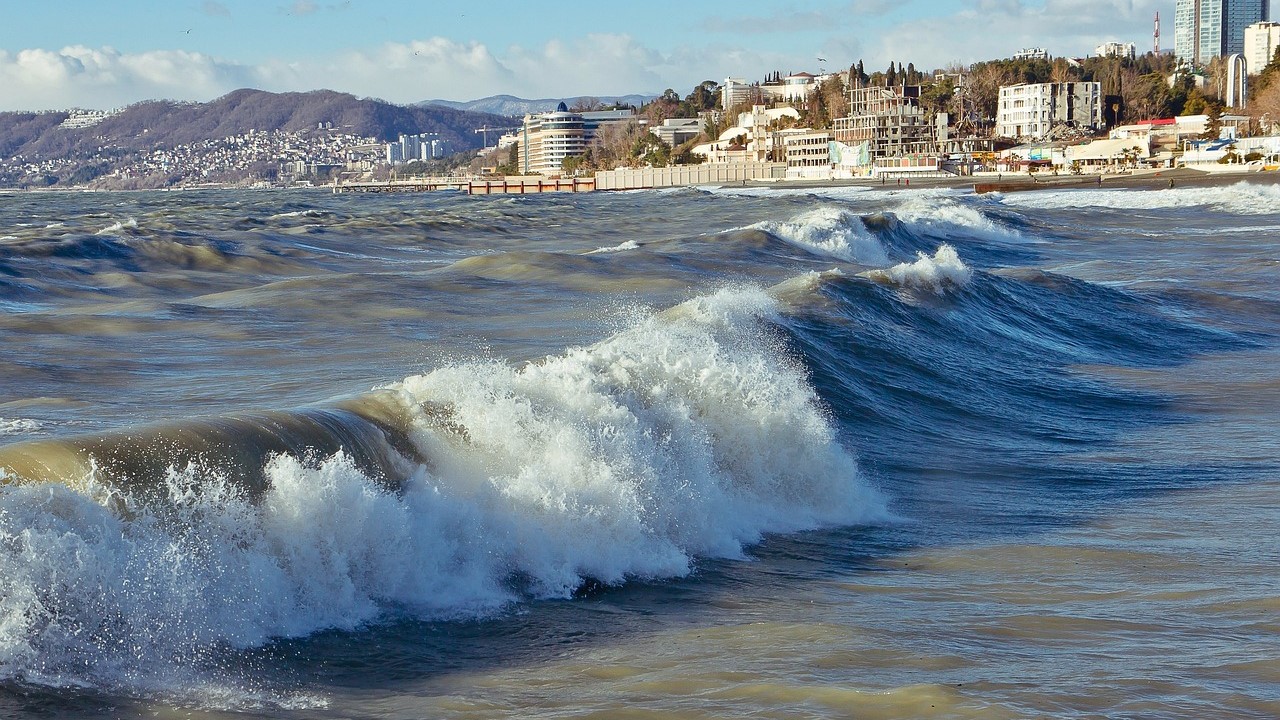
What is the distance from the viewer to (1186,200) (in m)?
64.1

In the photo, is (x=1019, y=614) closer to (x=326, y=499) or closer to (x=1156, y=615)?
(x=1156, y=615)

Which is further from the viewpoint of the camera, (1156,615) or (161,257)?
(161,257)

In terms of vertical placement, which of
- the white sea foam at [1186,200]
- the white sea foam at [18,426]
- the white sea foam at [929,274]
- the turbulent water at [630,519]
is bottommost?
the turbulent water at [630,519]

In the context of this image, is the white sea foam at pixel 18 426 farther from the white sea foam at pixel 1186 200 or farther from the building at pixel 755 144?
the building at pixel 755 144

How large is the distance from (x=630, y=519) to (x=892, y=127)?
147936 mm

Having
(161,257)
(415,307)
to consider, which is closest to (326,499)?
(415,307)

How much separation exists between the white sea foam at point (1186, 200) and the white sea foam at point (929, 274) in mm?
35326

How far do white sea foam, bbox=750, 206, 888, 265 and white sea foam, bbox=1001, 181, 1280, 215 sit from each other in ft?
78.7

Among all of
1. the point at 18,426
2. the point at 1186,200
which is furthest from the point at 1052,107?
the point at 18,426

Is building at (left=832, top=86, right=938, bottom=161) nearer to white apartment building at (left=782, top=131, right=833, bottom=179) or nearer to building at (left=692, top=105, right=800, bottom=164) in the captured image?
white apartment building at (left=782, top=131, right=833, bottom=179)

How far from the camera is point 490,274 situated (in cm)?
2664

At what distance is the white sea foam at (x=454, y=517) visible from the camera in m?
6.12

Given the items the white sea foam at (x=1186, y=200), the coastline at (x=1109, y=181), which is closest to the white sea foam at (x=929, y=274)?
the white sea foam at (x=1186, y=200)

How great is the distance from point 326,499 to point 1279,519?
719 cm
